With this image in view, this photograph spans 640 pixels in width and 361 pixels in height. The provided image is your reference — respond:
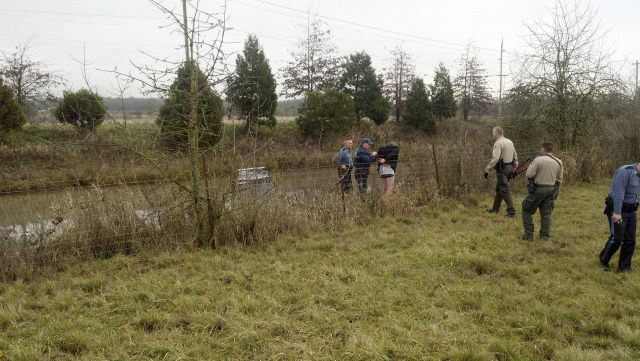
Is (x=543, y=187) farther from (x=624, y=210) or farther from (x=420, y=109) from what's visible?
(x=420, y=109)

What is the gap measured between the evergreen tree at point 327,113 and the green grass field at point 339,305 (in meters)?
15.9

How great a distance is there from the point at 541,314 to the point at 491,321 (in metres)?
0.54

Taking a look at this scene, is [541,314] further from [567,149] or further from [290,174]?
[567,149]

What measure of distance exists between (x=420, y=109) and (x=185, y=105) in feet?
77.7

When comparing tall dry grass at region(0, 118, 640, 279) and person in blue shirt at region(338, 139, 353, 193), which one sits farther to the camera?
person in blue shirt at region(338, 139, 353, 193)

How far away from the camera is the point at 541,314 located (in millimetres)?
4363

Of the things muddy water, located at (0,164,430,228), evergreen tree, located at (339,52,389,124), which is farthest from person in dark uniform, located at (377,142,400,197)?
evergreen tree, located at (339,52,389,124)

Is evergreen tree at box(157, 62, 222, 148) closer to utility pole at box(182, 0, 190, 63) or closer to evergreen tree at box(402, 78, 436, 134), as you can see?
utility pole at box(182, 0, 190, 63)

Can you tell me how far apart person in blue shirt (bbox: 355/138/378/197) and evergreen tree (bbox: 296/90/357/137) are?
12577mm

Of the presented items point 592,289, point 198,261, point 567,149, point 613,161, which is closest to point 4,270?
point 198,261

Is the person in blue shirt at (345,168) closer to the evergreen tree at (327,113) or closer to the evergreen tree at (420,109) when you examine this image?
the evergreen tree at (327,113)

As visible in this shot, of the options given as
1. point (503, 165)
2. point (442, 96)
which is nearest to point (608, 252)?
point (503, 165)

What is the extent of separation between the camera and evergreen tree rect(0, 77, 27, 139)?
16.6m

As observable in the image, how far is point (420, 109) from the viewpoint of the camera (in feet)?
92.2
